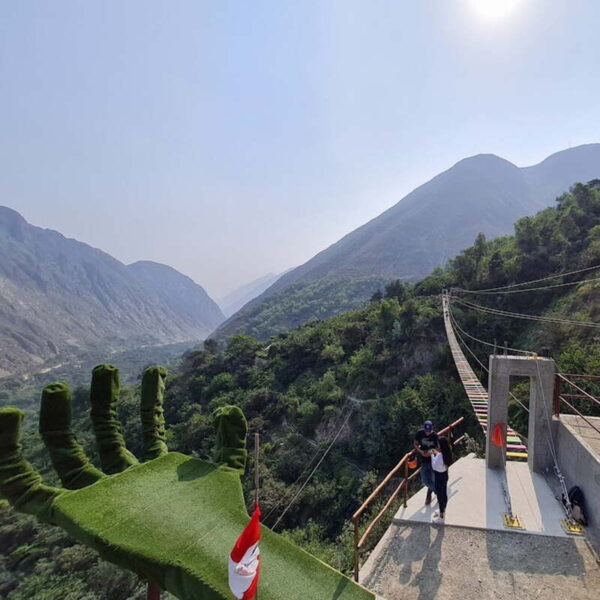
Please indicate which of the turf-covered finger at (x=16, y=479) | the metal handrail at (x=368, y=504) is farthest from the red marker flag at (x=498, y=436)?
the turf-covered finger at (x=16, y=479)

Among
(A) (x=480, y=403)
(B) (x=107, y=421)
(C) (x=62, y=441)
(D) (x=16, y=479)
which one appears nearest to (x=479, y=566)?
(B) (x=107, y=421)

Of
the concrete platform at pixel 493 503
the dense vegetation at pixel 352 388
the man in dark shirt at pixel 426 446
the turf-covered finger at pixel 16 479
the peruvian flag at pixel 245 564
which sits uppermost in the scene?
the turf-covered finger at pixel 16 479

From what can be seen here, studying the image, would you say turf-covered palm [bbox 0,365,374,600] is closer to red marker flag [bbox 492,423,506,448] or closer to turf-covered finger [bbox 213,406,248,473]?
turf-covered finger [bbox 213,406,248,473]

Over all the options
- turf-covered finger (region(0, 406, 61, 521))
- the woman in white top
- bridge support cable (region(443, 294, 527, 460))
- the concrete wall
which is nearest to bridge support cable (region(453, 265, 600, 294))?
bridge support cable (region(443, 294, 527, 460))

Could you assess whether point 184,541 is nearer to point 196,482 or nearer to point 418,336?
point 196,482

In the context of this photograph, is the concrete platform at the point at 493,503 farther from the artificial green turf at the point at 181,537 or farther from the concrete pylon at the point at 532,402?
the artificial green turf at the point at 181,537

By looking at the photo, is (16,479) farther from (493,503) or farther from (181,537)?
(493,503)

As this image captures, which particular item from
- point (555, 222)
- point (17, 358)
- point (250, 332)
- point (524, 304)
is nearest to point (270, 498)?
point (524, 304)
